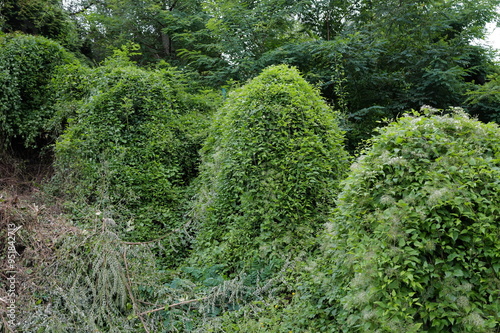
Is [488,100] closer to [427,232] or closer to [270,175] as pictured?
[270,175]

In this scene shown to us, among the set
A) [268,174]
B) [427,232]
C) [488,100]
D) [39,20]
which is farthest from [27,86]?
[488,100]

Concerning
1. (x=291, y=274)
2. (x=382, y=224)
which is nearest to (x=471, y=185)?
(x=382, y=224)

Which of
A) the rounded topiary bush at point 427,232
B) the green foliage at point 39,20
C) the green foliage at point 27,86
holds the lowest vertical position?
the rounded topiary bush at point 427,232

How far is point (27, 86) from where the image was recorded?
23.5 feet

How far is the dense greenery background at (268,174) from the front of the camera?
239cm

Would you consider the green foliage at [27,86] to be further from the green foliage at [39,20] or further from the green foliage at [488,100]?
the green foliage at [488,100]

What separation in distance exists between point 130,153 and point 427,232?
441 cm

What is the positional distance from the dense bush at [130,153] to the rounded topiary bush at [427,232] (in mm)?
3499

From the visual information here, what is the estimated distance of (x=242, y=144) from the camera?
15.3 feet

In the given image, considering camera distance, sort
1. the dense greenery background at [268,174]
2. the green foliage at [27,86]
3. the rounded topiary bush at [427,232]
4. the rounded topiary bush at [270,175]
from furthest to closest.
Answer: the green foliage at [27,86]
the rounded topiary bush at [270,175]
the dense greenery background at [268,174]
the rounded topiary bush at [427,232]

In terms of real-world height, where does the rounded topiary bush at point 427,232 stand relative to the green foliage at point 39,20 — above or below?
below

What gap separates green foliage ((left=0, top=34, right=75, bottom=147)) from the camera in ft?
22.4

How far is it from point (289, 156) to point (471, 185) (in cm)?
231

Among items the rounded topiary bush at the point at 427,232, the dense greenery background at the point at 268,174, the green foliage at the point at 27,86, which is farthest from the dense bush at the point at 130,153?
the rounded topiary bush at the point at 427,232
